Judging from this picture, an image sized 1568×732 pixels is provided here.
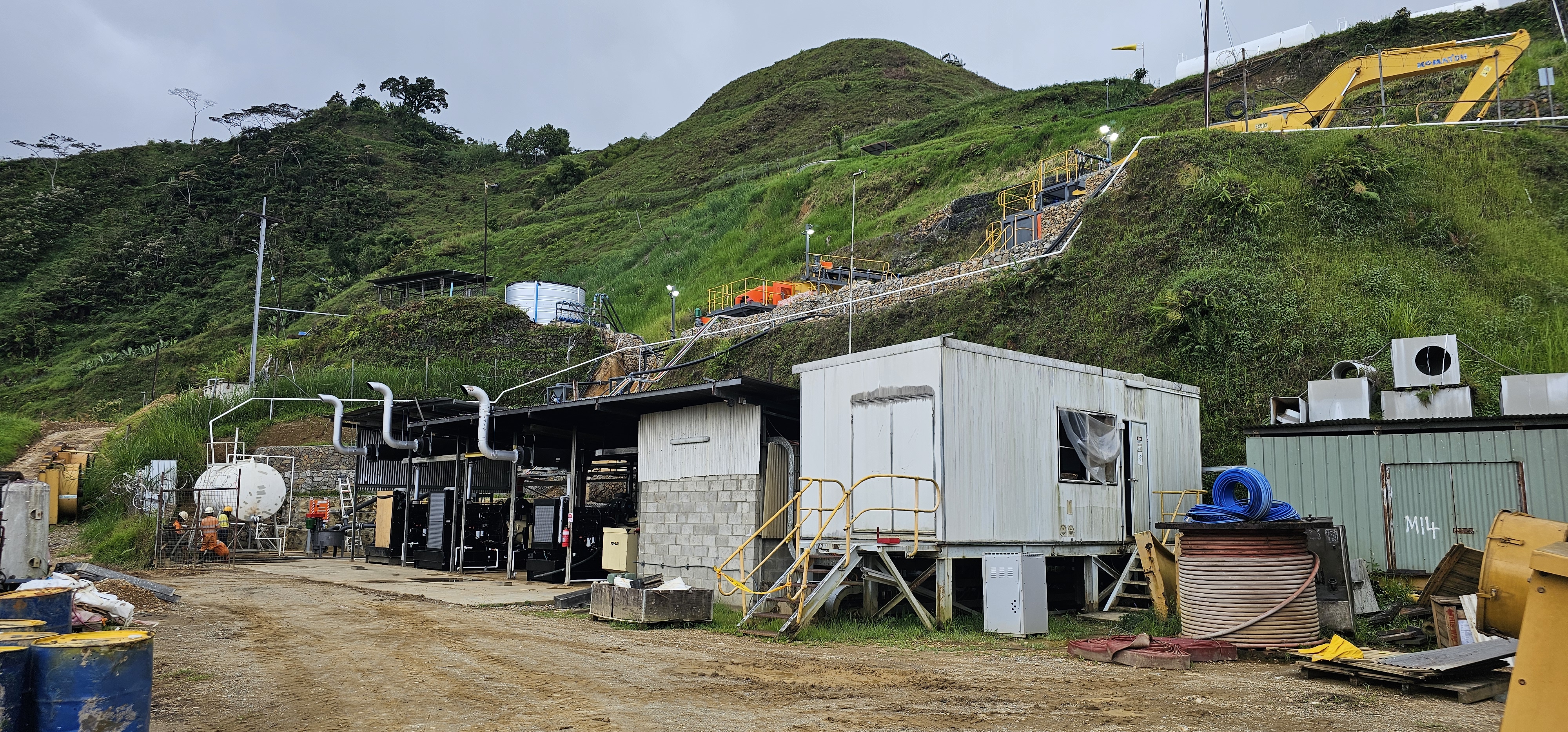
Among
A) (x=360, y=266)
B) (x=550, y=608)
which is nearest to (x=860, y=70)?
(x=360, y=266)

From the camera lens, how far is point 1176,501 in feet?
58.2

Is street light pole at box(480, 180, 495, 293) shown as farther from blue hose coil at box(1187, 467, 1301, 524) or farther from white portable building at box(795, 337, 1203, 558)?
blue hose coil at box(1187, 467, 1301, 524)

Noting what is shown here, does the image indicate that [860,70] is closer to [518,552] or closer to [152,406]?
[152,406]

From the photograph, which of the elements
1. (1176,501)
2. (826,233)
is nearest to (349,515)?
(826,233)

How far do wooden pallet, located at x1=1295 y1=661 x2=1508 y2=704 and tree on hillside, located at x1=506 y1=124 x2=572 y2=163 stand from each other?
424ft

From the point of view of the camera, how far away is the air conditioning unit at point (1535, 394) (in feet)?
49.4

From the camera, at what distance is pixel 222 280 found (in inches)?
3570

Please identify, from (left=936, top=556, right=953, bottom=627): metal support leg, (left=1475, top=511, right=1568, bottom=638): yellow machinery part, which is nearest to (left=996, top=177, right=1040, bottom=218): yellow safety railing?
(left=936, top=556, right=953, bottom=627): metal support leg

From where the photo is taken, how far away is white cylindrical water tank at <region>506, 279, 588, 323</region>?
162ft

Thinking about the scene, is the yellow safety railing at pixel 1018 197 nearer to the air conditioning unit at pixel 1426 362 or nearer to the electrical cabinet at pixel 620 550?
the air conditioning unit at pixel 1426 362

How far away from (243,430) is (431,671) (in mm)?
32736

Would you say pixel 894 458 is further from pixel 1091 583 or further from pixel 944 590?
pixel 1091 583

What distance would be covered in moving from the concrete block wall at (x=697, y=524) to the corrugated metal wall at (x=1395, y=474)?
28.2 ft

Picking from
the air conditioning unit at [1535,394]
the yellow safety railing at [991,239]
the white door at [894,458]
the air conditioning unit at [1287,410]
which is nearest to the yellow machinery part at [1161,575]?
the white door at [894,458]
